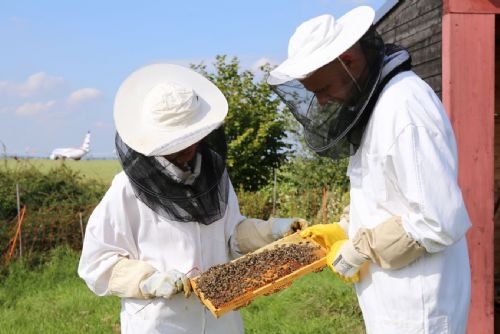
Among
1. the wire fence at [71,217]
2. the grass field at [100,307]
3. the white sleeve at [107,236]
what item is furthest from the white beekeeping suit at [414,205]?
the wire fence at [71,217]

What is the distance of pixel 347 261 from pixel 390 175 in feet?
1.30

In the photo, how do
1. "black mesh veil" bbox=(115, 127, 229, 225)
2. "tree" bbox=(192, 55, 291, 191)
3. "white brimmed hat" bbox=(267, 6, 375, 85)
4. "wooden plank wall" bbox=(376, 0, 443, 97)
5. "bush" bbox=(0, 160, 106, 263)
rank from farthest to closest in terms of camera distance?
"tree" bbox=(192, 55, 291, 191)
"bush" bbox=(0, 160, 106, 263)
"wooden plank wall" bbox=(376, 0, 443, 97)
"black mesh veil" bbox=(115, 127, 229, 225)
"white brimmed hat" bbox=(267, 6, 375, 85)

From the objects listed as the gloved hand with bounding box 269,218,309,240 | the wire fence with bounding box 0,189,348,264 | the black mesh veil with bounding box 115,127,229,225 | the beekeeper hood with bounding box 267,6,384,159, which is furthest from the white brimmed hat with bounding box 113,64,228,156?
the wire fence with bounding box 0,189,348,264

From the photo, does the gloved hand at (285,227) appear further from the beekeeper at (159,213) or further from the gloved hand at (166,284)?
the gloved hand at (166,284)

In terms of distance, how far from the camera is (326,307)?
549 cm

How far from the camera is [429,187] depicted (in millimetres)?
1921

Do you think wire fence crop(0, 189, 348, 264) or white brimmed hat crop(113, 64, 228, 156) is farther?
wire fence crop(0, 189, 348, 264)

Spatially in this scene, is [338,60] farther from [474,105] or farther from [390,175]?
[474,105]

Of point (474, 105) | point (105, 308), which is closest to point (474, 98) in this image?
point (474, 105)

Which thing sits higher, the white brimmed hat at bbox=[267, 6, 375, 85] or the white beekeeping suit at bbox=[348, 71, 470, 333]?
the white brimmed hat at bbox=[267, 6, 375, 85]

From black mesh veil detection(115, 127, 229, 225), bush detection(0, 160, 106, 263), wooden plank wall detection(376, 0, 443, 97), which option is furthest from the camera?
bush detection(0, 160, 106, 263)

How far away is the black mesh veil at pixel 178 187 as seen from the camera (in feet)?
7.93

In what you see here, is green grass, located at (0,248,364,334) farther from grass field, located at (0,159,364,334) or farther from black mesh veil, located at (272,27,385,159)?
black mesh veil, located at (272,27,385,159)

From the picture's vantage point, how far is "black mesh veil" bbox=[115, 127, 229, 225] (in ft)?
7.93
